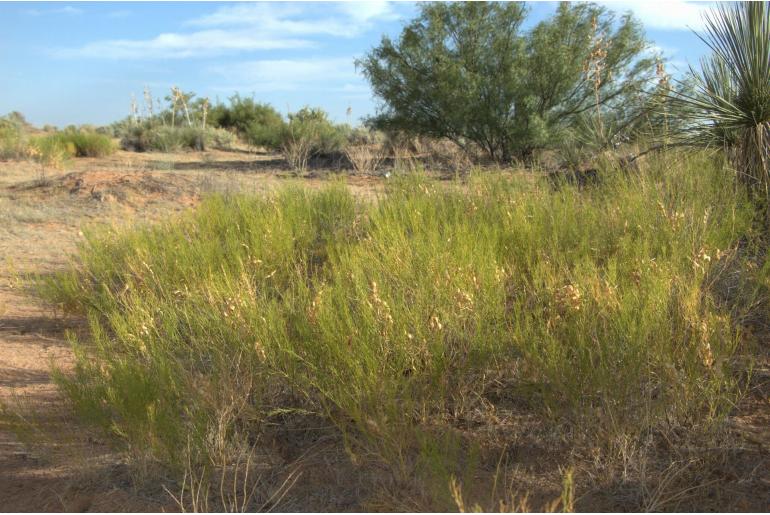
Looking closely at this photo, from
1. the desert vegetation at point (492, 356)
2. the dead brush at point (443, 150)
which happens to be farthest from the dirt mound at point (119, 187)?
the dead brush at point (443, 150)

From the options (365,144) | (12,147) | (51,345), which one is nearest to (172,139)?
(12,147)

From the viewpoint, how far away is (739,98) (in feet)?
18.8

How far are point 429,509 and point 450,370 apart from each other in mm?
883

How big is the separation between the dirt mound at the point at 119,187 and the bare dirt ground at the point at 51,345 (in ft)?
0.06

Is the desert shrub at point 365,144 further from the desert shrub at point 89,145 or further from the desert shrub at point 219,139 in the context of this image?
the desert shrub at point 89,145

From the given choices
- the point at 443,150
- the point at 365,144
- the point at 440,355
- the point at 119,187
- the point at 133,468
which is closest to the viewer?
the point at 133,468

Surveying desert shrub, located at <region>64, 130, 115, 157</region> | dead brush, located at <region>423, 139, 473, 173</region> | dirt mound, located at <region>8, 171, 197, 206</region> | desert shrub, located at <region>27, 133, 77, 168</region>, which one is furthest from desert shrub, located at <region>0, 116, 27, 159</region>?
dead brush, located at <region>423, 139, 473, 173</region>

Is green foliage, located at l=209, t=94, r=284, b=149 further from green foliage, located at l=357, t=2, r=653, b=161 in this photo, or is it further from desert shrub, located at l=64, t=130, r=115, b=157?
green foliage, located at l=357, t=2, r=653, b=161

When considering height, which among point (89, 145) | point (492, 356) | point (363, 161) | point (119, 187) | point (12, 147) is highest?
point (89, 145)

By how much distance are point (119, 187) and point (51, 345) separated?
6873 mm

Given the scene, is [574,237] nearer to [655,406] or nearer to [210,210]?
[655,406]

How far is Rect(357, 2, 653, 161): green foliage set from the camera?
1620 centimetres

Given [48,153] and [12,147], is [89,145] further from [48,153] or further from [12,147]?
[48,153]

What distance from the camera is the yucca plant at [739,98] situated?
5.55 meters
